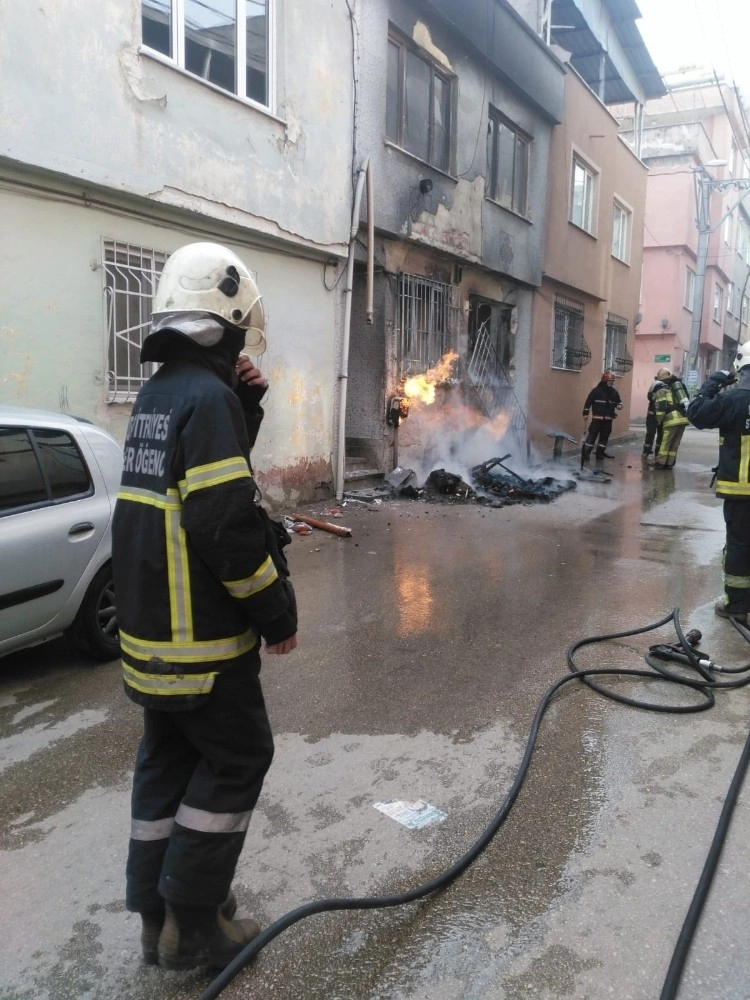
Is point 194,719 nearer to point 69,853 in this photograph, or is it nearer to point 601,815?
point 69,853

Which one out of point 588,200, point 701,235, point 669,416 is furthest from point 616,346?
point 701,235

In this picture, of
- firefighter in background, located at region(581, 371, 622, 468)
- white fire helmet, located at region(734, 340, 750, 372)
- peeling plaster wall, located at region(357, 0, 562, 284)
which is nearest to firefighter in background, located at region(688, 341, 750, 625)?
white fire helmet, located at region(734, 340, 750, 372)

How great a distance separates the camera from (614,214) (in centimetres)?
1842

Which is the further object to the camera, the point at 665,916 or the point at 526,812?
the point at 526,812

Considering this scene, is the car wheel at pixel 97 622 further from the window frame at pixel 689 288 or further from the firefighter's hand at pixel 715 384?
the window frame at pixel 689 288

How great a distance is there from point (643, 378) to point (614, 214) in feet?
37.4

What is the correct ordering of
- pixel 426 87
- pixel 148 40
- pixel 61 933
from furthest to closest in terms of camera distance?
pixel 426 87, pixel 148 40, pixel 61 933

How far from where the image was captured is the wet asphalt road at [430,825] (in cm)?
214

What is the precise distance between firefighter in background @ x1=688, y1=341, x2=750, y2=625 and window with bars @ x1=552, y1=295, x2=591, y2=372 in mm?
10591

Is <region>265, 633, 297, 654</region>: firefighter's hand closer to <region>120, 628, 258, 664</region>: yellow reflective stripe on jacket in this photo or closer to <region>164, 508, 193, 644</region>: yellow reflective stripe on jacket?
<region>120, 628, 258, 664</region>: yellow reflective stripe on jacket

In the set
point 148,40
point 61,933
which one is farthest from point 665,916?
point 148,40

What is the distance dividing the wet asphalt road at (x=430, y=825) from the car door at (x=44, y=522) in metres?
0.51

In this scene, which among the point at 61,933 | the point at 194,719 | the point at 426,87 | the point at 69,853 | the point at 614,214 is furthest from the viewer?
the point at 614,214

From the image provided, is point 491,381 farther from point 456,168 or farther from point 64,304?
point 64,304
